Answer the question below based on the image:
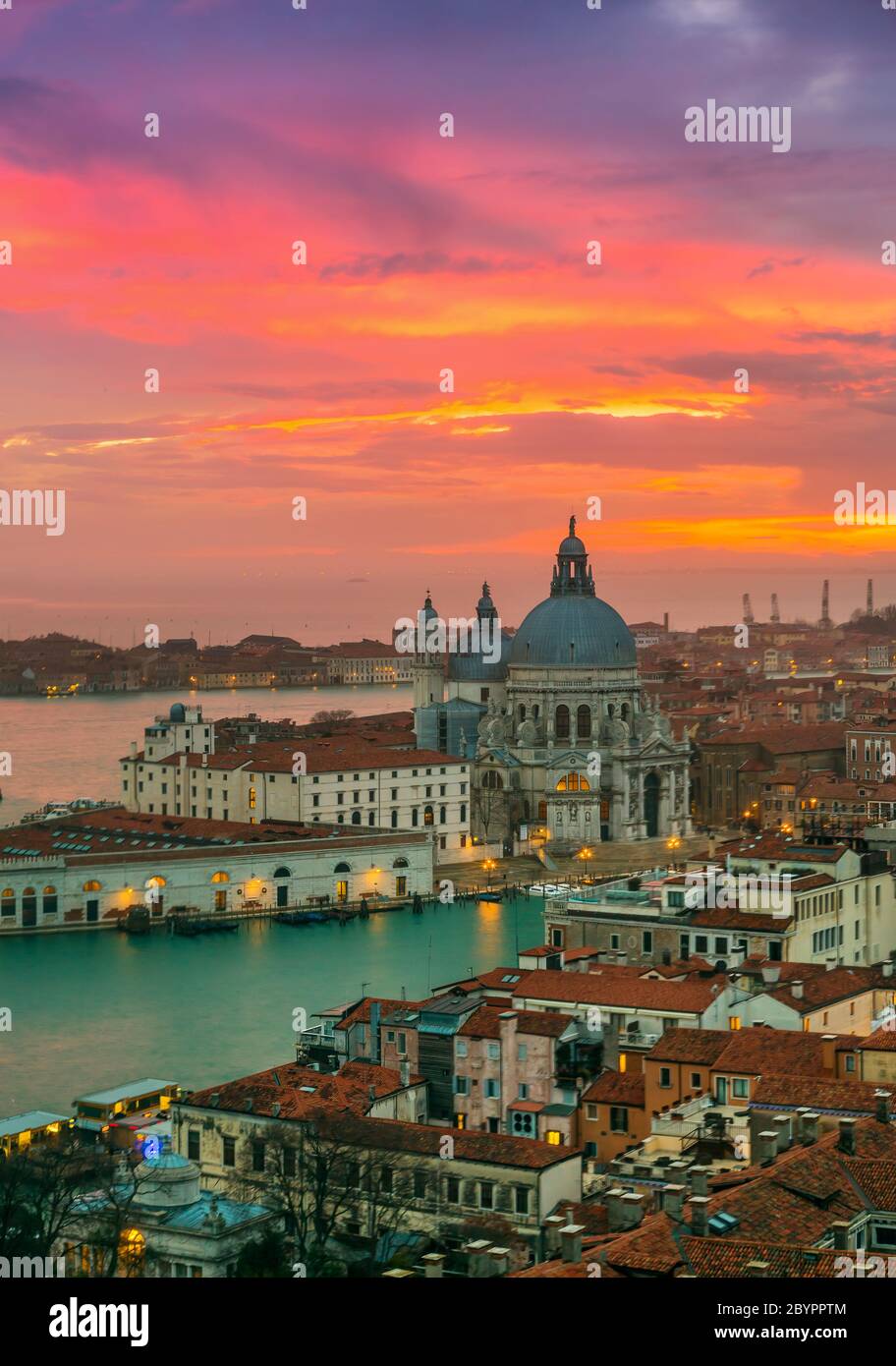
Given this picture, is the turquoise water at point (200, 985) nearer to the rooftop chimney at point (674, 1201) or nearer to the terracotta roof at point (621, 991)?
the terracotta roof at point (621, 991)

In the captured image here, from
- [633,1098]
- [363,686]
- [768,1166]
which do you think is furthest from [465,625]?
[363,686]

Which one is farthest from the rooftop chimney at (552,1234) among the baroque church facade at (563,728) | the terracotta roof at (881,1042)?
the baroque church facade at (563,728)

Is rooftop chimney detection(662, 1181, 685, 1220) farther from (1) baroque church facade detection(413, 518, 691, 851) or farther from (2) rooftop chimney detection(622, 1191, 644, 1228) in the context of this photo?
(1) baroque church facade detection(413, 518, 691, 851)

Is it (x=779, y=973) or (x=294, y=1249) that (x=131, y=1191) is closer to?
(x=294, y=1249)

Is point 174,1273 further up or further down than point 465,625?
further down

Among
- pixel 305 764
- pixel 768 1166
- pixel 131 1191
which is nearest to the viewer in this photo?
pixel 768 1166

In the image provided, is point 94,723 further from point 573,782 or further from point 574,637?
point 573,782

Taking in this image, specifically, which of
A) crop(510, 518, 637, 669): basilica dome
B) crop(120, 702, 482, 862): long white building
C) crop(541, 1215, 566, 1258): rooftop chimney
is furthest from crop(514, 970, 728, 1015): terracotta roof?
crop(510, 518, 637, 669): basilica dome

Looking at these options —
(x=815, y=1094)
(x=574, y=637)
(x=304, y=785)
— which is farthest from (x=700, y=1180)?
(x=574, y=637)
